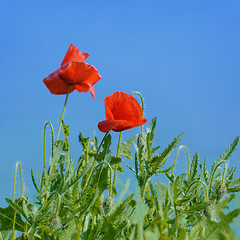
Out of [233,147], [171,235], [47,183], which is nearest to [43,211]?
[47,183]

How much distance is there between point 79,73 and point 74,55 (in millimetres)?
91

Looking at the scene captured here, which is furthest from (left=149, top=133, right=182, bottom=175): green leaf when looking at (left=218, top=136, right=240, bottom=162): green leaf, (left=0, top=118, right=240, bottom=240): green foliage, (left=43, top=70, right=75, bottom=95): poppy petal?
(left=43, top=70, right=75, bottom=95): poppy petal

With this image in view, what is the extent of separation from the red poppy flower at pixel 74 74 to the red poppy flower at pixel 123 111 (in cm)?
13

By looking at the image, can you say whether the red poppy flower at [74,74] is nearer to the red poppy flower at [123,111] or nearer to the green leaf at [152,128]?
the red poppy flower at [123,111]

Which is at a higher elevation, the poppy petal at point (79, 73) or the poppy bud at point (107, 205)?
the poppy petal at point (79, 73)

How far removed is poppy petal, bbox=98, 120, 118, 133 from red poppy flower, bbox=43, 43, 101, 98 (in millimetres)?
228

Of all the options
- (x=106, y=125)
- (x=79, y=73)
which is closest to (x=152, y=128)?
(x=106, y=125)

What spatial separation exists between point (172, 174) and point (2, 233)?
Result: 836 millimetres

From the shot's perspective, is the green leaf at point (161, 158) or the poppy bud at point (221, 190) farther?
the poppy bud at point (221, 190)

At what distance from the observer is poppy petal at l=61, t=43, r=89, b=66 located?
1836mm

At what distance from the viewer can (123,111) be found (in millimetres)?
1750

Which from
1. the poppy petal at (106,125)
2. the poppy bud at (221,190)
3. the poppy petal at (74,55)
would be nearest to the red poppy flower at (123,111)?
the poppy petal at (106,125)

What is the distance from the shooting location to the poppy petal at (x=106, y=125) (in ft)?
5.37

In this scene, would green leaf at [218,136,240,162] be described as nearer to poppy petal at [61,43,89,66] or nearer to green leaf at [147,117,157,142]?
green leaf at [147,117,157,142]
